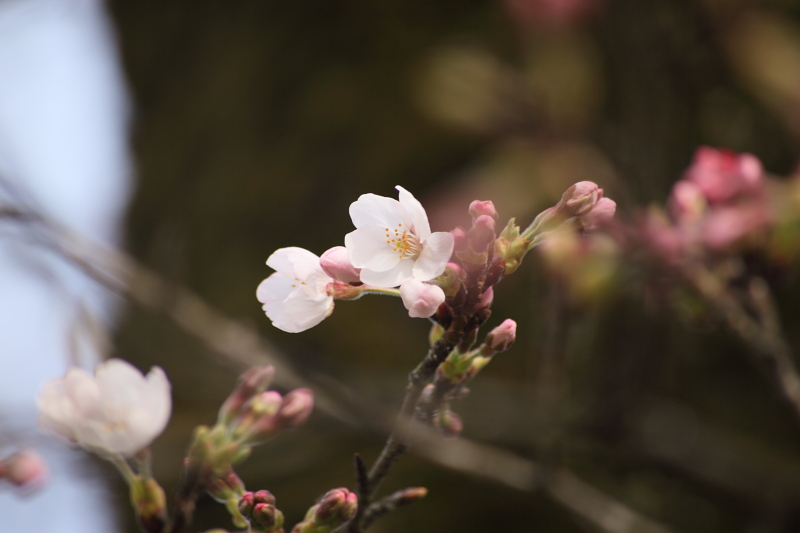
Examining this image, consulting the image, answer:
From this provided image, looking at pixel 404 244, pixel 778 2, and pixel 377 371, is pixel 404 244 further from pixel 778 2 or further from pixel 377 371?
pixel 778 2

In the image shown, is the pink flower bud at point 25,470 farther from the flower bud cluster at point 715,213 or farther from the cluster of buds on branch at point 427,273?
the flower bud cluster at point 715,213

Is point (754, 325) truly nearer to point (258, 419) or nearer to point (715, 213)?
point (715, 213)

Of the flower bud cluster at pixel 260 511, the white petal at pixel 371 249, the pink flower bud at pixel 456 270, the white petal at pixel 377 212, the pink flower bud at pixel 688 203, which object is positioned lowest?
the flower bud cluster at pixel 260 511

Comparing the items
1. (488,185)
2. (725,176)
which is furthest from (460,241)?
(488,185)

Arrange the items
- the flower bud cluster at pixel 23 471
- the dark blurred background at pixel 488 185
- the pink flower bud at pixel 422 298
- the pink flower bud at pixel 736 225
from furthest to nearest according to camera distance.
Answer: the dark blurred background at pixel 488 185 < the pink flower bud at pixel 736 225 < the flower bud cluster at pixel 23 471 < the pink flower bud at pixel 422 298

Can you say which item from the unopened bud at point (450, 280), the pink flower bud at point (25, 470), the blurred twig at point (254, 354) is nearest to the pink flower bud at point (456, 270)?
the unopened bud at point (450, 280)

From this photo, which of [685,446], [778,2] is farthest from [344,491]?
[778,2]

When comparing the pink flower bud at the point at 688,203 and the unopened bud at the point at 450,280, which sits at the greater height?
the pink flower bud at the point at 688,203
